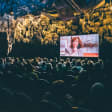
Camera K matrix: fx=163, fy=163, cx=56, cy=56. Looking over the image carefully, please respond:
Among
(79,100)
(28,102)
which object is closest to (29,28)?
(28,102)

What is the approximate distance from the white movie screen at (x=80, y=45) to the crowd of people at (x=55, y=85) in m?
0.10

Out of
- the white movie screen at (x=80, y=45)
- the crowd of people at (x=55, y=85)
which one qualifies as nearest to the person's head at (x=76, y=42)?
the white movie screen at (x=80, y=45)

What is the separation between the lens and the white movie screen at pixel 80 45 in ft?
7.54

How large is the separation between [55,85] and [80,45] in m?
0.75

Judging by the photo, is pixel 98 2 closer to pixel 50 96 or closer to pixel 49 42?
pixel 49 42

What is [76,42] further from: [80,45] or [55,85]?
[55,85]

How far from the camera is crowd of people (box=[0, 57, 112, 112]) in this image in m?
2.22

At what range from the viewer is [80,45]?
2.47 meters

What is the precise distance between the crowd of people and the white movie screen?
0.31ft

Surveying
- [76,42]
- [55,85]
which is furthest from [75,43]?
[55,85]

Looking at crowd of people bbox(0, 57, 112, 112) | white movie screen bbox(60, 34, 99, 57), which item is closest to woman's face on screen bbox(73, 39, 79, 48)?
white movie screen bbox(60, 34, 99, 57)

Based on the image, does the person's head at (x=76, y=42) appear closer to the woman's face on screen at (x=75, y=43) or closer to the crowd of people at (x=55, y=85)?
the woman's face on screen at (x=75, y=43)

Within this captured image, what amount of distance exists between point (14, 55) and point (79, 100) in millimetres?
1581

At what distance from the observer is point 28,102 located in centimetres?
279
